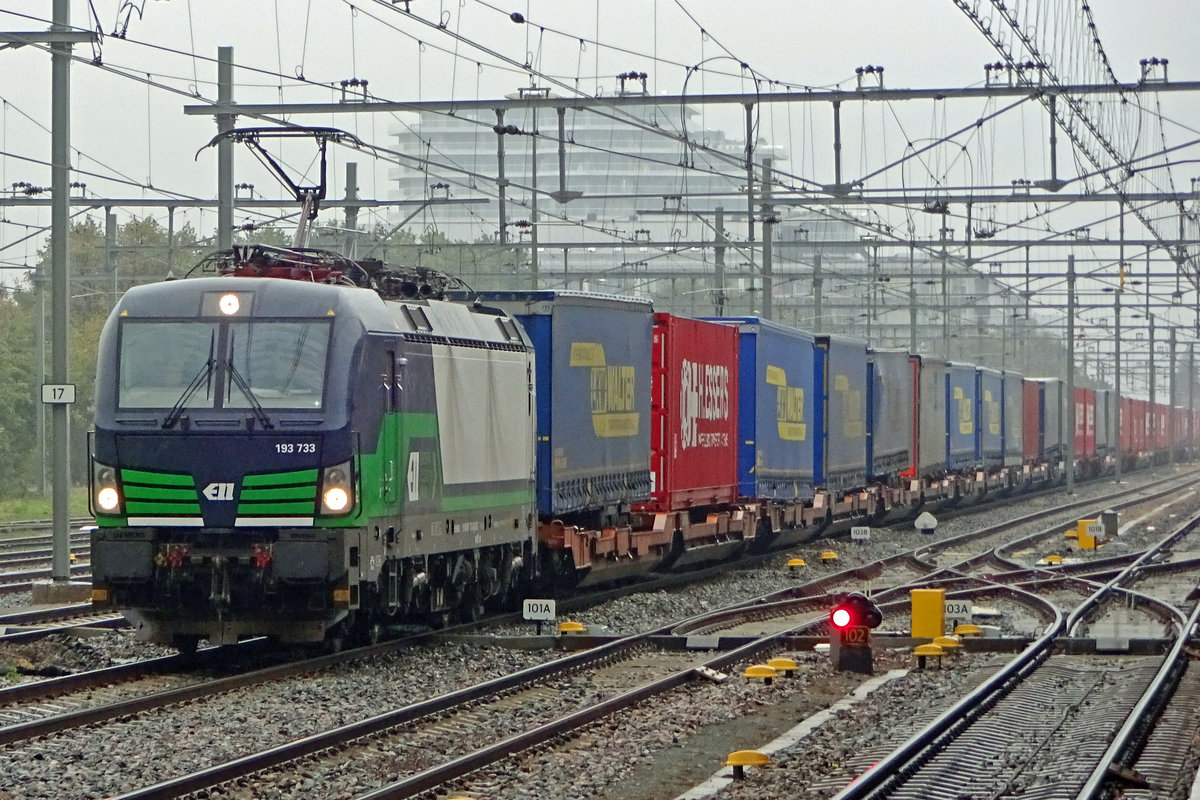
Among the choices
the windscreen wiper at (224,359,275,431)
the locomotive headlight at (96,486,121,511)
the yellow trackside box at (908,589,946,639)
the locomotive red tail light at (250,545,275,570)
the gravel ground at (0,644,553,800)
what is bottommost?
the gravel ground at (0,644,553,800)

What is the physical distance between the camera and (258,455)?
1338 centimetres

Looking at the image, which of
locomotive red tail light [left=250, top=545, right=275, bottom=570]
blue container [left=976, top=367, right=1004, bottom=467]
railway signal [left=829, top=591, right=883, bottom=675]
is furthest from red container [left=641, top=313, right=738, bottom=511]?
blue container [left=976, top=367, right=1004, bottom=467]

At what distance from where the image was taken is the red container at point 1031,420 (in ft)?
167

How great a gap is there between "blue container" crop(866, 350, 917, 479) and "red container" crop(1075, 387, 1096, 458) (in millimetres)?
23380

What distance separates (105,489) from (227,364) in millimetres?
1352

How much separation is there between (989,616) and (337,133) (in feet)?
28.7

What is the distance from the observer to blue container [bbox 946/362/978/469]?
40.0 metres

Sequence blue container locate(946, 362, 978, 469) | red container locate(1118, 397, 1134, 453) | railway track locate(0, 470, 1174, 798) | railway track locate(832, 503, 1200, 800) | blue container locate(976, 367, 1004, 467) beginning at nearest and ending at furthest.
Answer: railway track locate(0, 470, 1174, 798)
railway track locate(832, 503, 1200, 800)
blue container locate(946, 362, 978, 469)
blue container locate(976, 367, 1004, 467)
red container locate(1118, 397, 1134, 453)

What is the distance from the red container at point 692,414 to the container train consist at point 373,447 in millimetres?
39

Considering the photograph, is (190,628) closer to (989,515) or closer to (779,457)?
(779,457)

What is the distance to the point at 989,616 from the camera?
1931 centimetres

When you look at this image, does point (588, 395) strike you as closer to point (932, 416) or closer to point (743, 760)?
point (743, 760)

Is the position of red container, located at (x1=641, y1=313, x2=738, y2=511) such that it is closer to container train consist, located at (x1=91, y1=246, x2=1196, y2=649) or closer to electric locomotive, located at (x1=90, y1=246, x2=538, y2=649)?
container train consist, located at (x1=91, y1=246, x2=1196, y2=649)

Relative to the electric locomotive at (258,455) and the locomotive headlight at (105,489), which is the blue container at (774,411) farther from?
the locomotive headlight at (105,489)
